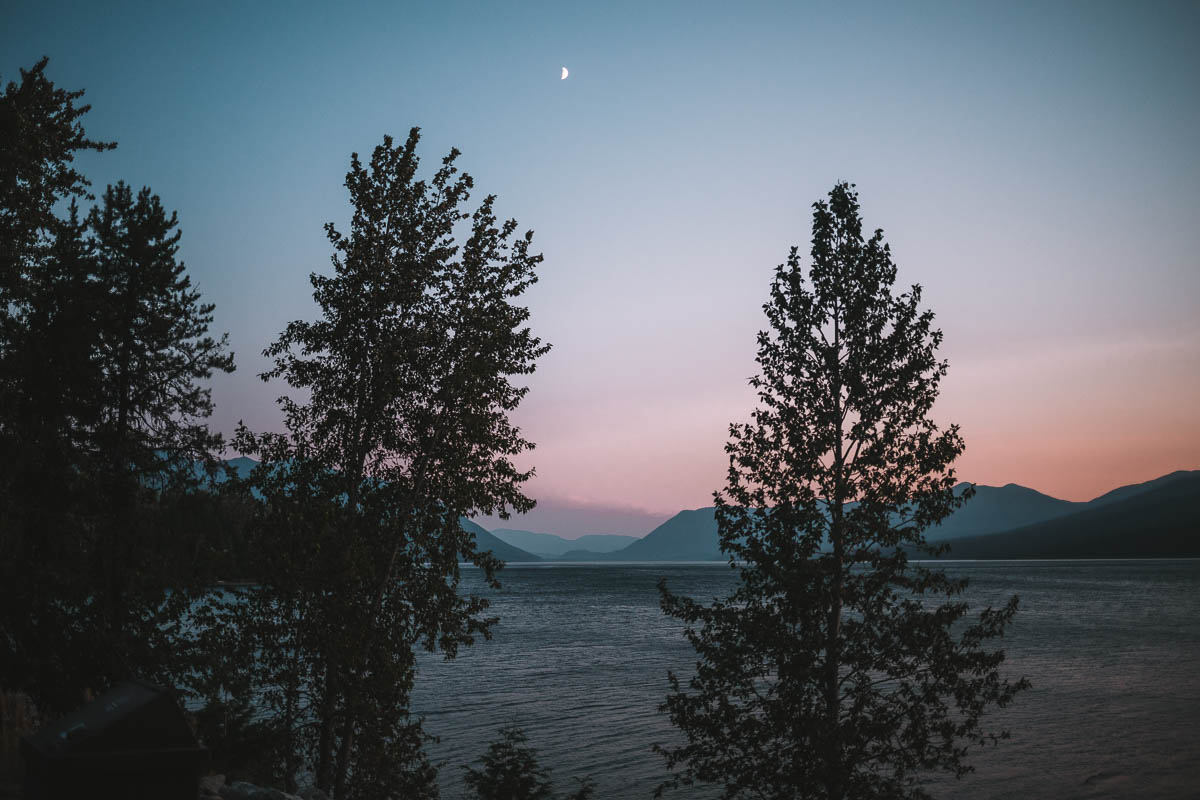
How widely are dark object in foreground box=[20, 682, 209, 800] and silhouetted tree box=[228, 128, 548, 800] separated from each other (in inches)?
297

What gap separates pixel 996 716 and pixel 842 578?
31.6m

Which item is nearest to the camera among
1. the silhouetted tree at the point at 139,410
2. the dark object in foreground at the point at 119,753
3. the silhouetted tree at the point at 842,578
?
the dark object in foreground at the point at 119,753

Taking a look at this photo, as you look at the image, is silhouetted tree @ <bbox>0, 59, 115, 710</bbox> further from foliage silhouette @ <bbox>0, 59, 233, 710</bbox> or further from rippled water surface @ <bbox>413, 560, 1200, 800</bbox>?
rippled water surface @ <bbox>413, 560, 1200, 800</bbox>

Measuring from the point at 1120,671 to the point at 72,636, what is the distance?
206ft

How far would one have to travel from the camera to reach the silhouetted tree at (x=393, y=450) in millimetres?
15945

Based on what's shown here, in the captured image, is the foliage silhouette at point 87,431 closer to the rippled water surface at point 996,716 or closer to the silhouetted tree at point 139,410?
the silhouetted tree at point 139,410

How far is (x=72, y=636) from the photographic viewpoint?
2084cm

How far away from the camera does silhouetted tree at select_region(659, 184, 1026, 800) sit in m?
14.6

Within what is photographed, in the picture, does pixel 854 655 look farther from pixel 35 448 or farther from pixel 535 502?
pixel 35 448

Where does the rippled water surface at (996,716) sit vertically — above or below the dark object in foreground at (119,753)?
below

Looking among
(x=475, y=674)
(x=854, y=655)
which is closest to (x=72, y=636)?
(x=854, y=655)

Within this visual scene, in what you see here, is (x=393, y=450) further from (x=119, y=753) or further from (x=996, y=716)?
(x=996, y=716)

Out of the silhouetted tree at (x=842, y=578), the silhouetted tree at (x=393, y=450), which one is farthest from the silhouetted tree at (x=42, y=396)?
the silhouetted tree at (x=842, y=578)

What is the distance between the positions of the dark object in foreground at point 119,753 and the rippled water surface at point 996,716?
20113 mm
